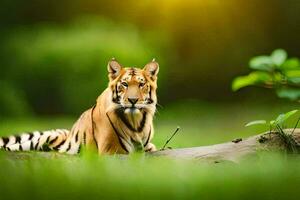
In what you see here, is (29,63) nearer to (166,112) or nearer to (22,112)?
(22,112)

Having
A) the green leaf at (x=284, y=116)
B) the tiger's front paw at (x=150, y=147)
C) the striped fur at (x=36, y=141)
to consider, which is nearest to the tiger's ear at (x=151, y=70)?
the tiger's front paw at (x=150, y=147)

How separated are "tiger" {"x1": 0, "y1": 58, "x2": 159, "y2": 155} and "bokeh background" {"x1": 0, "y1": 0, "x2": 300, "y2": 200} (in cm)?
4

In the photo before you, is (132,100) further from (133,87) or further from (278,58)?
(278,58)

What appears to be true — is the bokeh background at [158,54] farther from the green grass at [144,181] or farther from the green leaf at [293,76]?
the green grass at [144,181]

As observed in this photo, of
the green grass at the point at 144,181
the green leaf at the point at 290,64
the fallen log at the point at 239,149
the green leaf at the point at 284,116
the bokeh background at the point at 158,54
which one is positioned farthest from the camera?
the bokeh background at the point at 158,54

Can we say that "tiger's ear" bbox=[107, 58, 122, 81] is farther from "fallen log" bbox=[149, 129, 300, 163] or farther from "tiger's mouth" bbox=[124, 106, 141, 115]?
"fallen log" bbox=[149, 129, 300, 163]

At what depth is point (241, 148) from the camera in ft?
6.68

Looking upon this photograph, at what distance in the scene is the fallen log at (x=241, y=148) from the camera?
1979 mm

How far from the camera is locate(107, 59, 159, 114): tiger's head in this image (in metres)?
2.25

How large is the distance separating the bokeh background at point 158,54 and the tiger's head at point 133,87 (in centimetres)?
4

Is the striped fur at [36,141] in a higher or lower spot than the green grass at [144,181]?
higher

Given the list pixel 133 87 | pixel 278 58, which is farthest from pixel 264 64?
pixel 133 87

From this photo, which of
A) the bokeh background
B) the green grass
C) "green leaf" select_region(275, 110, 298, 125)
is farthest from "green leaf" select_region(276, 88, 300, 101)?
the bokeh background

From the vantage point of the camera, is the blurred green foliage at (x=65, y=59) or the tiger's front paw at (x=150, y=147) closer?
the tiger's front paw at (x=150, y=147)
